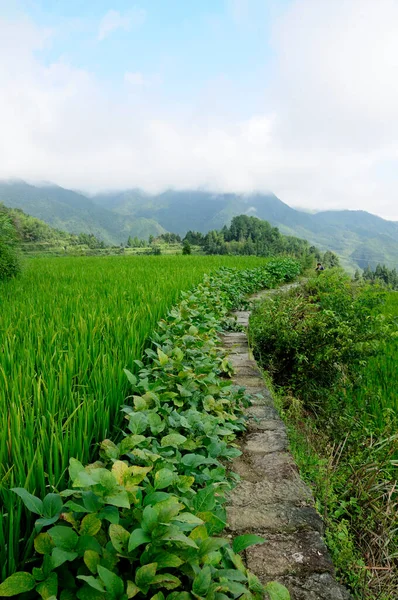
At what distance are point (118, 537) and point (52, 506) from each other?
0.22m

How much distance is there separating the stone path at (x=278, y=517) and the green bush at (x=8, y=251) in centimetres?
667

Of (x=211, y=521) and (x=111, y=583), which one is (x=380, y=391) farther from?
(x=111, y=583)

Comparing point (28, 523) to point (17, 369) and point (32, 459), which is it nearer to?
point (32, 459)

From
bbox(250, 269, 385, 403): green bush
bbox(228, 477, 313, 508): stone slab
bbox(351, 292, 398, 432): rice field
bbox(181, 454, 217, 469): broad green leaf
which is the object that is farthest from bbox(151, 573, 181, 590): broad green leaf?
bbox(250, 269, 385, 403): green bush

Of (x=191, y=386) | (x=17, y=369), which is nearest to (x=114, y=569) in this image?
(x=191, y=386)

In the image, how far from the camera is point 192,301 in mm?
4504

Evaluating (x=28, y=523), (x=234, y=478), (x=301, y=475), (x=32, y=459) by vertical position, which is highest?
(x=32, y=459)

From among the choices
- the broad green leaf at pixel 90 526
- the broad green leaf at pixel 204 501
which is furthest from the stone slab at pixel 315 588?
the broad green leaf at pixel 90 526

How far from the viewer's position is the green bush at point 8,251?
7.30 m

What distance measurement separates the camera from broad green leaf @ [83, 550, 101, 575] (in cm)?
94

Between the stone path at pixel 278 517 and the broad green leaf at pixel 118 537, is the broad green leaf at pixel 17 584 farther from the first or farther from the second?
the stone path at pixel 278 517

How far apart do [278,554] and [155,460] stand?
0.59m

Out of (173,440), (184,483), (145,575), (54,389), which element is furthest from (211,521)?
(54,389)

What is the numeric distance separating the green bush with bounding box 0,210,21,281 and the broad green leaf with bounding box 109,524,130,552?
728 centimetres
